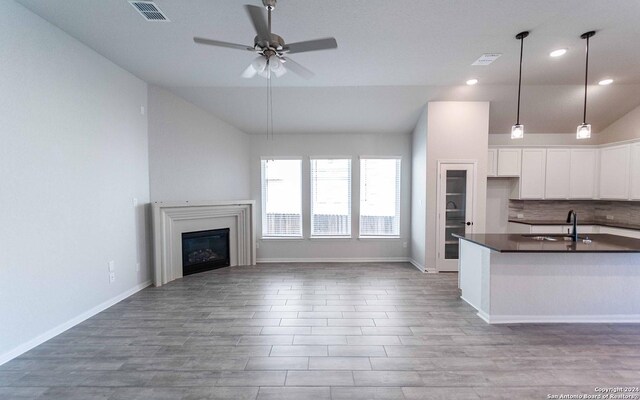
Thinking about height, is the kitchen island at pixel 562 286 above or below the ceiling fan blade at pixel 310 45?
below

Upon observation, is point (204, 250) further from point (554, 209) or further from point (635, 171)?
point (635, 171)

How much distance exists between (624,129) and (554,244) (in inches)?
155

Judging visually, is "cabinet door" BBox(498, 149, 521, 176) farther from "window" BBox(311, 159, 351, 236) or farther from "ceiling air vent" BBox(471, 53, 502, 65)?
"window" BBox(311, 159, 351, 236)

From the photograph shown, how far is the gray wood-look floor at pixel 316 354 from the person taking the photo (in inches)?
80.0

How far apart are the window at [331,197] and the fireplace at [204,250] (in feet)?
5.98

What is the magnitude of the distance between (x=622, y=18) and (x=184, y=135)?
5.69m

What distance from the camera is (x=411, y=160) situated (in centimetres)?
566

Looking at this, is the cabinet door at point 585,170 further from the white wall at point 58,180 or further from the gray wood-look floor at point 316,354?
the white wall at point 58,180

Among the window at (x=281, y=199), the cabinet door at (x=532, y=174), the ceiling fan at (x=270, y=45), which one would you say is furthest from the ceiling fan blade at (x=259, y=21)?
the cabinet door at (x=532, y=174)

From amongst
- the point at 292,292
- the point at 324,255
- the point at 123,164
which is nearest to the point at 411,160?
the point at 324,255

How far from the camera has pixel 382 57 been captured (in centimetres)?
341

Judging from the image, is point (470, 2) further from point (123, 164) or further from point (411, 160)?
point (123, 164)

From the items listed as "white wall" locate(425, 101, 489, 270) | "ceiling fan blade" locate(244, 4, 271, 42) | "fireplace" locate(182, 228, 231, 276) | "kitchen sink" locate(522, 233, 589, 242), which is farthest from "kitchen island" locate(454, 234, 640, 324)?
"fireplace" locate(182, 228, 231, 276)

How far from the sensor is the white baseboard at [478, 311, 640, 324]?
3.02m
